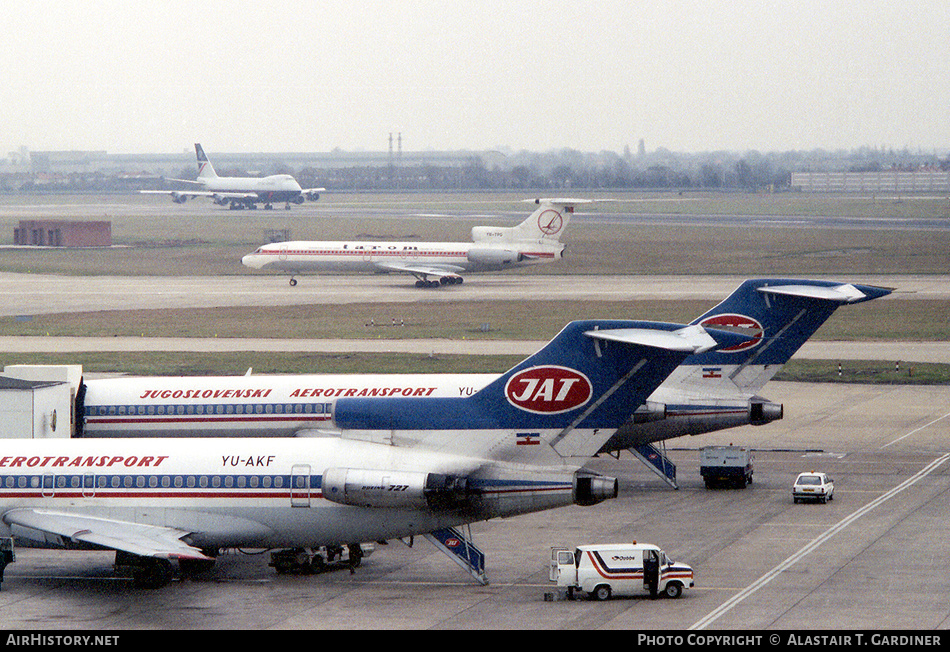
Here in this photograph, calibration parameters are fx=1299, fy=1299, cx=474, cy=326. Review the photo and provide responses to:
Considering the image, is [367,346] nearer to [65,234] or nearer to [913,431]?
[913,431]

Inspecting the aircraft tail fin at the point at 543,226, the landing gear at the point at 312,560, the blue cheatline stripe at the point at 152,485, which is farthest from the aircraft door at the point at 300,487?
the aircraft tail fin at the point at 543,226

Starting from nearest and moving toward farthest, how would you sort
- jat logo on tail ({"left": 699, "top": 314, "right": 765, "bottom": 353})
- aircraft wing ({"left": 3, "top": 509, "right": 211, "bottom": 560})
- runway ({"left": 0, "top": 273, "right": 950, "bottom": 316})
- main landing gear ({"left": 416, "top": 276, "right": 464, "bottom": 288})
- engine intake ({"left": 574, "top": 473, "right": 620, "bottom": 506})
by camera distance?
aircraft wing ({"left": 3, "top": 509, "right": 211, "bottom": 560}), engine intake ({"left": 574, "top": 473, "right": 620, "bottom": 506}), jat logo on tail ({"left": 699, "top": 314, "right": 765, "bottom": 353}), runway ({"left": 0, "top": 273, "right": 950, "bottom": 316}), main landing gear ({"left": 416, "top": 276, "right": 464, "bottom": 288})

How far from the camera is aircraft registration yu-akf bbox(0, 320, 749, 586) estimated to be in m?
30.7

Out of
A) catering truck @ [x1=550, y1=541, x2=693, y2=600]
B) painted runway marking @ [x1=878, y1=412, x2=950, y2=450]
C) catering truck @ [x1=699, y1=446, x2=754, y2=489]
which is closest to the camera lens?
catering truck @ [x1=550, y1=541, x2=693, y2=600]

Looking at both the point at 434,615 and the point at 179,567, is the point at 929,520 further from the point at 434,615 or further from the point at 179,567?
the point at 179,567

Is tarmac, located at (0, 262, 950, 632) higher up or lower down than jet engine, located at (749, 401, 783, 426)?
lower down

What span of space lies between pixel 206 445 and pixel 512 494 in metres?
8.01

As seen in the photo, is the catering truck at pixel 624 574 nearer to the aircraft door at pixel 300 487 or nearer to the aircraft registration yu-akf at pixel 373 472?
the aircraft registration yu-akf at pixel 373 472

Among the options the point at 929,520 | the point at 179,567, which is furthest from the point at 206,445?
the point at 929,520

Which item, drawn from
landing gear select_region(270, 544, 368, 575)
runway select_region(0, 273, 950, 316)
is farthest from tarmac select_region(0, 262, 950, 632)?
runway select_region(0, 273, 950, 316)

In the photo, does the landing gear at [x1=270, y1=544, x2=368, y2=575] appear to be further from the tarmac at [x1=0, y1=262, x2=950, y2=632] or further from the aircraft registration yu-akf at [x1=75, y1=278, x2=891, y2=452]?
the aircraft registration yu-akf at [x1=75, y1=278, x2=891, y2=452]

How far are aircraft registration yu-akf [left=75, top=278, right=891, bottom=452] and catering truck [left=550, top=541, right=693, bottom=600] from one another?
1371cm

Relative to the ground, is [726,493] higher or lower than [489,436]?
lower
